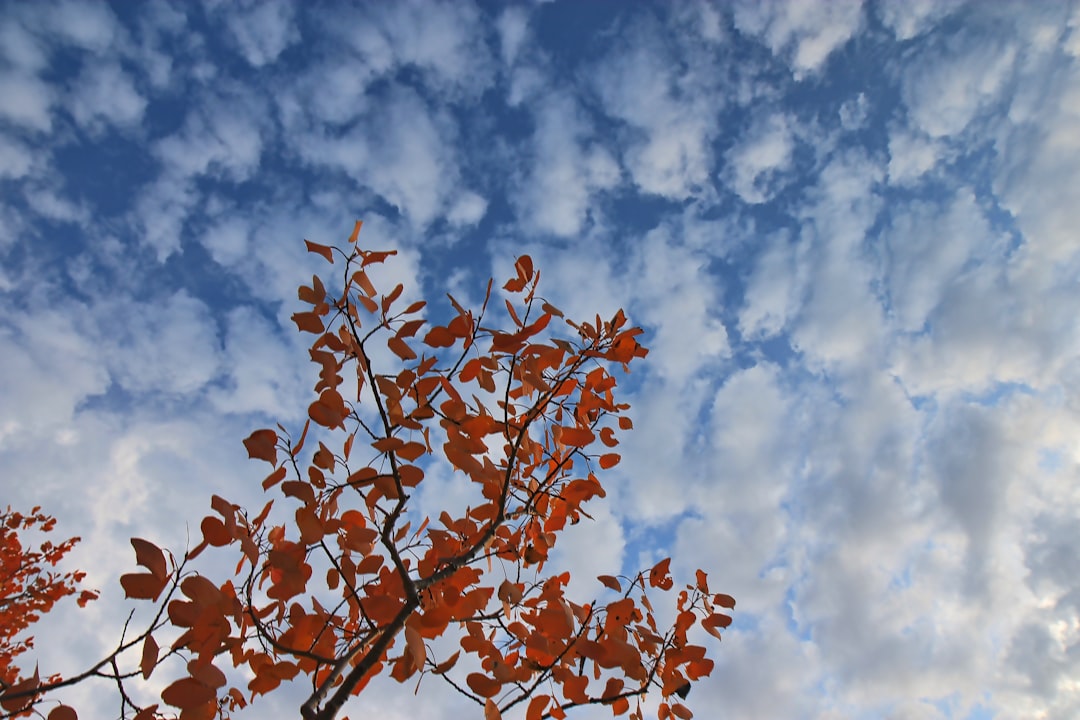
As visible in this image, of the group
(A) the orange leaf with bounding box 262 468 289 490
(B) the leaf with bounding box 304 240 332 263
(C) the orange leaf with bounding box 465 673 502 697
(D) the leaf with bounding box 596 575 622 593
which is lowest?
(C) the orange leaf with bounding box 465 673 502 697

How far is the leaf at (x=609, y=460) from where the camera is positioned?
8.57 ft

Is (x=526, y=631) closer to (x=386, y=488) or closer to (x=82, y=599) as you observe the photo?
(x=386, y=488)

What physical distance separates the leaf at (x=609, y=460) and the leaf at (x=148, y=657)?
1805 mm

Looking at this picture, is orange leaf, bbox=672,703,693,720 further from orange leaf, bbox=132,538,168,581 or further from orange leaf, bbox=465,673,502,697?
orange leaf, bbox=132,538,168,581

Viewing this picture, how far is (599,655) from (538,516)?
0.95m

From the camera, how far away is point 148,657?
4.94ft

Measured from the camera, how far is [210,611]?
1.40 meters

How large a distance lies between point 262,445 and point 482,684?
1125 millimetres

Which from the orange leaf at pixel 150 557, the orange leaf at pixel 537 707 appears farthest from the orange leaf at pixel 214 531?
the orange leaf at pixel 537 707

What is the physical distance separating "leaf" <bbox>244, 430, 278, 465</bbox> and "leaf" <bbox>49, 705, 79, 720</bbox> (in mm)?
784

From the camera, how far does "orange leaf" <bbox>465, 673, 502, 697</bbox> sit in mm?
1872

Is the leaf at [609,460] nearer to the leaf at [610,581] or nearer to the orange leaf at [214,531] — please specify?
the leaf at [610,581]

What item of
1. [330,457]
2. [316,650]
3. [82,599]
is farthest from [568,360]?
[82,599]

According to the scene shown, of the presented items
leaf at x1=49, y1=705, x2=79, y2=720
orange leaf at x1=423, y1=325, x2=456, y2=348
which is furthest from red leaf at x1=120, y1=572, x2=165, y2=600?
orange leaf at x1=423, y1=325, x2=456, y2=348
